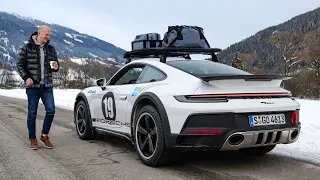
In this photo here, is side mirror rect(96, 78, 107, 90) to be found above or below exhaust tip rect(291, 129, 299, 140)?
above

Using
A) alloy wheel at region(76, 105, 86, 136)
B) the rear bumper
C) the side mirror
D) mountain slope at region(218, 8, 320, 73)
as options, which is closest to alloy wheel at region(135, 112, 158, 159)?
the rear bumper

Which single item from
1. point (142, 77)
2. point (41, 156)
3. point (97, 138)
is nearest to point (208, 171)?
point (142, 77)

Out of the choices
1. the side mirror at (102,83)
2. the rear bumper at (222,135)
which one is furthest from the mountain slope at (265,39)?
the rear bumper at (222,135)

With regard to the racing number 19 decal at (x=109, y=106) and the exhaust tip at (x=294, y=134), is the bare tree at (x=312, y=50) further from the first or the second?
the exhaust tip at (x=294, y=134)

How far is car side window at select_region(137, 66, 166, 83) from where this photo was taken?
14.1 ft

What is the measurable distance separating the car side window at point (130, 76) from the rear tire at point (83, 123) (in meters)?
0.99

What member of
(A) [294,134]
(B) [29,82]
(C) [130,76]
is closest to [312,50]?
(C) [130,76]

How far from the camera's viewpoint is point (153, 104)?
4.12 meters

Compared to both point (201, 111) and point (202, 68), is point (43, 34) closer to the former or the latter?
point (202, 68)

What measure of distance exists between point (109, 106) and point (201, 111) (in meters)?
1.98

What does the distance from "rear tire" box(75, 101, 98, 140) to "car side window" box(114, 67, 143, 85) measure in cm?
99

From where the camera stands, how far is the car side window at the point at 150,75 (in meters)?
4.31

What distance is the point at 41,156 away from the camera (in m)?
4.69

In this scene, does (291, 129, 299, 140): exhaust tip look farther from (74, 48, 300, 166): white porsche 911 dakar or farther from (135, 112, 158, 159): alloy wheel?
(135, 112, 158, 159): alloy wheel
